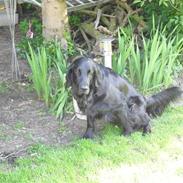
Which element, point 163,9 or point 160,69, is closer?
point 160,69

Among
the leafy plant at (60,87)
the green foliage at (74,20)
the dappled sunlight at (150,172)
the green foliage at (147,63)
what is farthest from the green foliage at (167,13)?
the dappled sunlight at (150,172)

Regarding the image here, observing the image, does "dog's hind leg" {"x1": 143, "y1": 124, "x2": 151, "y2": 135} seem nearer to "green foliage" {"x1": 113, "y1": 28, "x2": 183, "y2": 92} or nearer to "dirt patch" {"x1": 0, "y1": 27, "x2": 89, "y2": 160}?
"dirt patch" {"x1": 0, "y1": 27, "x2": 89, "y2": 160}

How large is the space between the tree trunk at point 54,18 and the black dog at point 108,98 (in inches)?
51.8

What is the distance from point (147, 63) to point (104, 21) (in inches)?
66.0

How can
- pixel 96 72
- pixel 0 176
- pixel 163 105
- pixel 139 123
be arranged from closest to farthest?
pixel 0 176
pixel 96 72
pixel 139 123
pixel 163 105

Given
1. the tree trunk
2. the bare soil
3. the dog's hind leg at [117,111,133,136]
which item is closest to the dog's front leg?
the bare soil

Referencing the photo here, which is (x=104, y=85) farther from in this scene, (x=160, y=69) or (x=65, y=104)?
(x=160, y=69)

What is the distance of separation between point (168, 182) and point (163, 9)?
9.88ft

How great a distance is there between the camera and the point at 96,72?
4047mm

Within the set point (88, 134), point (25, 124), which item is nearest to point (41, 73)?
point (25, 124)

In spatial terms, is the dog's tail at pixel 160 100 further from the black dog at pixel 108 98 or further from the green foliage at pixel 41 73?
the green foliage at pixel 41 73

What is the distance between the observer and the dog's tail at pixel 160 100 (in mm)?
4676

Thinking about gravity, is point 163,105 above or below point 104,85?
below

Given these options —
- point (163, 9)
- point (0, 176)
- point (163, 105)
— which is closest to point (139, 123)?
point (163, 105)
